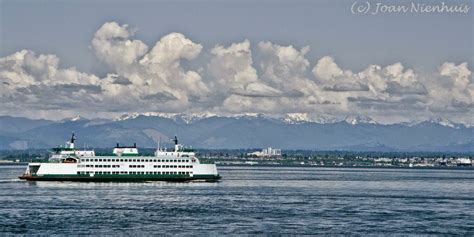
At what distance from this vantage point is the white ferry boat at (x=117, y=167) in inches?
6969

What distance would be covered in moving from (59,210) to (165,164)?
64866 millimetres

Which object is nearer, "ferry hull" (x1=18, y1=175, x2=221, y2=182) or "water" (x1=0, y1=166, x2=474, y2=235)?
"water" (x1=0, y1=166, x2=474, y2=235)

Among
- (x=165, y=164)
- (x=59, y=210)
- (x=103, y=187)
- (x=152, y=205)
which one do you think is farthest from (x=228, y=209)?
(x=165, y=164)

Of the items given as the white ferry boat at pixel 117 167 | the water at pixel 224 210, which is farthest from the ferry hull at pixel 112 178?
the water at pixel 224 210

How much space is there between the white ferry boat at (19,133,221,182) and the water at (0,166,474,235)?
20.1 ft

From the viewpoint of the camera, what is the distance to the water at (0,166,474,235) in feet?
320

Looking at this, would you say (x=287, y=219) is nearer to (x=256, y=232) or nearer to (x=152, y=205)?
(x=256, y=232)

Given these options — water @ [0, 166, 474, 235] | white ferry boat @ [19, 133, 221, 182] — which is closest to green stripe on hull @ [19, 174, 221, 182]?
white ferry boat @ [19, 133, 221, 182]

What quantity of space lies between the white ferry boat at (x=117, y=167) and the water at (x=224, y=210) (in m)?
6.14

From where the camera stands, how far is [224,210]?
119 metres

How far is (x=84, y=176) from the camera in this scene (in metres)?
177

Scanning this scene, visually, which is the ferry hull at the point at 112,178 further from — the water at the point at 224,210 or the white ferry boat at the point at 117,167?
the water at the point at 224,210

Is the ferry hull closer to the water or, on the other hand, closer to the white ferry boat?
the white ferry boat

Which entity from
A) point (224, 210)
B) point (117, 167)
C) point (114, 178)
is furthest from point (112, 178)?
point (224, 210)
